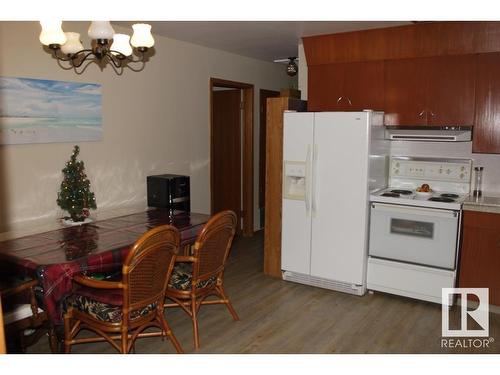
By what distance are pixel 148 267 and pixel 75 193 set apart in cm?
126

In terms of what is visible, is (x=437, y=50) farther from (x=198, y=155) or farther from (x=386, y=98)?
(x=198, y=155)

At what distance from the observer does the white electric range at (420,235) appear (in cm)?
341

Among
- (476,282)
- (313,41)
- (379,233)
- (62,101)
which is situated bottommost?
(476,282)

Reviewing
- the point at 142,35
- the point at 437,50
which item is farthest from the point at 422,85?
the point at 142,35

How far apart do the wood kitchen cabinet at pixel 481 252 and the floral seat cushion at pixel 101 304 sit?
2454 millimetres

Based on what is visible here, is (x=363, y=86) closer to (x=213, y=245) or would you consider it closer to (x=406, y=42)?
(x=406, y=42)

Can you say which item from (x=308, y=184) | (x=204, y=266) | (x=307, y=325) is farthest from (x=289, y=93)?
(x=307, y=325)

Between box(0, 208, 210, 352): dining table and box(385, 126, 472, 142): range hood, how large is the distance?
191 centimetres

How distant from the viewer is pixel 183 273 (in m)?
3.05

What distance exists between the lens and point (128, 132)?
395cm

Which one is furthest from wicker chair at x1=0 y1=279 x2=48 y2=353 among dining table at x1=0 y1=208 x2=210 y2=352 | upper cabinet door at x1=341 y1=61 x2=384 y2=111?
upper cabinet door at x1=341 y1=61 x2=384 y2=111

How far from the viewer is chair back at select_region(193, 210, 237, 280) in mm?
2730

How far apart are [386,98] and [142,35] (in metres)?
2.19

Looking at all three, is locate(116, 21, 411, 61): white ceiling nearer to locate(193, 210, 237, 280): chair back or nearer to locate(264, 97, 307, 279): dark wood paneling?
locate(264, 97, 307, 279): dark wood paneling
